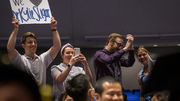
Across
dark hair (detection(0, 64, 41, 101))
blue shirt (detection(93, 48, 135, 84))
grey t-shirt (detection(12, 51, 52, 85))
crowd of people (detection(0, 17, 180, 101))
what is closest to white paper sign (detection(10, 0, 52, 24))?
crowd of people (detection(0, 17, 180, 101))

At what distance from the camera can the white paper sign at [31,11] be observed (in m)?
2.66

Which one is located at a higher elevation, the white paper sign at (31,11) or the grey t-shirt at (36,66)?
the white paper sign at (31,11)

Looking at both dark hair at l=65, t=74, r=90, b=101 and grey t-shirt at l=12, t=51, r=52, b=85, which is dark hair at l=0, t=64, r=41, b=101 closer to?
dark hair at l=65, t=74, r=90, b=101

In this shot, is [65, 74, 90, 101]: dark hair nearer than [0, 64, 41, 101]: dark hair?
No

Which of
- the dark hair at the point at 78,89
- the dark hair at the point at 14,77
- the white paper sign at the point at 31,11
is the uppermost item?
the white paper sign at the point at 31,11

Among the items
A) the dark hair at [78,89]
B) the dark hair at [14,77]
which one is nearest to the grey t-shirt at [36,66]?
the dark hair at [78,89]

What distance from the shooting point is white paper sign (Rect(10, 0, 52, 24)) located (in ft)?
8.71

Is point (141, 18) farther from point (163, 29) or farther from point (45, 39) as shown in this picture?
point (45, 39)

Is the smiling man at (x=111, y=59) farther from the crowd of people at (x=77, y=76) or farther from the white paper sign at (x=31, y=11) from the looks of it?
the white paper sign at (x=31, y=11)

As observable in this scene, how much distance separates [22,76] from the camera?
1.08ft

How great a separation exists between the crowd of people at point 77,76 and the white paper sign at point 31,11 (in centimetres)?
33

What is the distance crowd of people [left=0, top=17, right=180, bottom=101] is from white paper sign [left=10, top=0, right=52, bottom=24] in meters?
0.33

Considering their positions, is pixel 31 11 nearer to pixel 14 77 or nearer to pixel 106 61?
pixel 106 61

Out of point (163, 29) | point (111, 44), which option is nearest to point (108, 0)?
point (163, 29)
